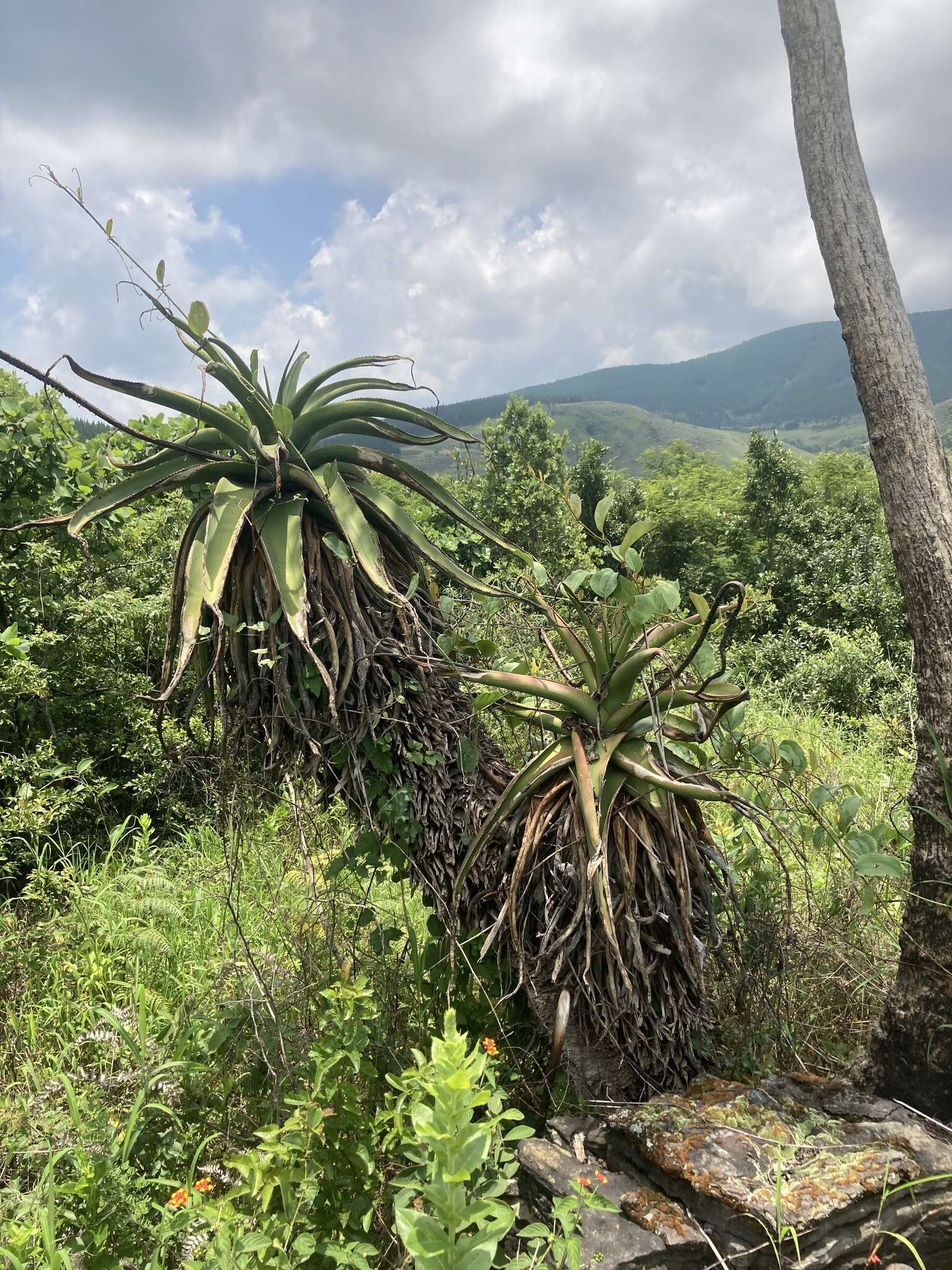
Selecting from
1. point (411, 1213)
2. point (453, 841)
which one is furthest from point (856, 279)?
point (411, 1213)

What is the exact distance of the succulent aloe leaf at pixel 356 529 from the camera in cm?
203

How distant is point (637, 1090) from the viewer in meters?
2.22

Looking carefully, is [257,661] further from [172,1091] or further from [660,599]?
[172,1091]

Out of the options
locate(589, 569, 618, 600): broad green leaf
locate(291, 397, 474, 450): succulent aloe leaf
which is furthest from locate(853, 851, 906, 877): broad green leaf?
locate(291, 397, 474, 450): succulent aloe leaf

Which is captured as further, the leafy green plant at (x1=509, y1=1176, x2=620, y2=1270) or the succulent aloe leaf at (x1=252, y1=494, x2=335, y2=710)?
the succulent aloe leaf at (x1=252, y1=494, x2=335, y2=710)

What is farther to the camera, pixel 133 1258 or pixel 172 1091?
pixel 172 1091

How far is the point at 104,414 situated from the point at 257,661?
0.76 m

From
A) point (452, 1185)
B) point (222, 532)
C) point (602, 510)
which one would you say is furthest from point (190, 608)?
point (452, 1185)

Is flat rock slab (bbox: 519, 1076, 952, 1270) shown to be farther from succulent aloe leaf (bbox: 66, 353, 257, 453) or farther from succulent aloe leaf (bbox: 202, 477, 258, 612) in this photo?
succulent aloe leaf (bbox: 66, 353, 257, 453)

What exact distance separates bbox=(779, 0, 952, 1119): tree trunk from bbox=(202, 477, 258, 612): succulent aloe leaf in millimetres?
1759

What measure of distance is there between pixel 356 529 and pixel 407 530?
23 centimetres

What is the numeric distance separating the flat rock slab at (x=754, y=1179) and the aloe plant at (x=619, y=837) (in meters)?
0.20

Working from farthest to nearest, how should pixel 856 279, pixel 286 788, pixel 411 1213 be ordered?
pixel 286 788
pixel 856 279
pixel 411 1213

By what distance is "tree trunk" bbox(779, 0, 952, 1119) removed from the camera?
194cm
